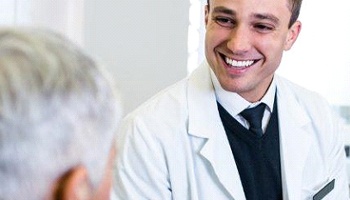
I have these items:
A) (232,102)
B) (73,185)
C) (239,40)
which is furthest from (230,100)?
(73,185)

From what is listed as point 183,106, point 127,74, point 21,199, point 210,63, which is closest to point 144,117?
point 183,106

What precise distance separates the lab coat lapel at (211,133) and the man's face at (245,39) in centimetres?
5

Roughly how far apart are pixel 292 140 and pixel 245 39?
0.29 meters

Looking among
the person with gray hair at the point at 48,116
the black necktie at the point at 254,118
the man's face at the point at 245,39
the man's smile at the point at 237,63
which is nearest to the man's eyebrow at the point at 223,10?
the man's face at the point at 245,39

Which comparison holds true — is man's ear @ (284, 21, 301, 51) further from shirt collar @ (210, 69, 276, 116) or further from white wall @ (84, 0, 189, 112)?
white wall @ (84, 0, 189, 112)

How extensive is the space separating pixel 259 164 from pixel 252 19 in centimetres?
33

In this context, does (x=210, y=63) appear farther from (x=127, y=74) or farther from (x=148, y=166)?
(x=127, y=74)

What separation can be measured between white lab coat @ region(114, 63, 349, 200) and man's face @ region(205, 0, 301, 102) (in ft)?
0.25

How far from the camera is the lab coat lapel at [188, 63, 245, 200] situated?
4.25ft

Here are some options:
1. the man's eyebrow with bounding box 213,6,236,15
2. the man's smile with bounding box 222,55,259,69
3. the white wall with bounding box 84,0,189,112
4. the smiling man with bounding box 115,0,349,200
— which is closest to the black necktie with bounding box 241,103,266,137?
the smiling man with bounding box 115,0,349,200

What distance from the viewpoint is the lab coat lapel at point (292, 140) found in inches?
53.4

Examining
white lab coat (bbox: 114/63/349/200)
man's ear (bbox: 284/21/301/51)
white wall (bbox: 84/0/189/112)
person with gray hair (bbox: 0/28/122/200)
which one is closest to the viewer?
person with gray hair (bbox: 0/28/122/200)

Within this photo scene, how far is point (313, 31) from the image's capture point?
6.53ft

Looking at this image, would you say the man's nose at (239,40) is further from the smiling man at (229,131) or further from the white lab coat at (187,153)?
the white lab coat at (187,153)
